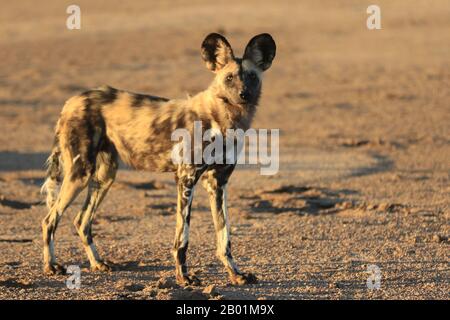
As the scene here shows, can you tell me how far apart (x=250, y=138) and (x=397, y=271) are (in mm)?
5669

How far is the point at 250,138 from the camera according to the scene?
12172mm

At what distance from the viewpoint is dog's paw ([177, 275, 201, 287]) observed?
245 inches

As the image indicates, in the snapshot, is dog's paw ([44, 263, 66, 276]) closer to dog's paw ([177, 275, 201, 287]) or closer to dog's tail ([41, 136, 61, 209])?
dog's tail ([41, 136, 61, 209])

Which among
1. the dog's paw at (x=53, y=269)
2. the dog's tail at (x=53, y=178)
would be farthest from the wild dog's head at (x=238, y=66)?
the dog's paw at (x=53, y=269)

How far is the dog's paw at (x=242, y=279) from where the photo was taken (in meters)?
6.29

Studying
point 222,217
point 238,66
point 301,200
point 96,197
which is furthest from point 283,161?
point 238,66

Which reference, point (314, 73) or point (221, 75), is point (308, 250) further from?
point (314, 73)

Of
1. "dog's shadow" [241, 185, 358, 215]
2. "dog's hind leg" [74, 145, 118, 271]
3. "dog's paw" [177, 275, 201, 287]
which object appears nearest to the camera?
"dog's paw" [177, 275, 201, 287]

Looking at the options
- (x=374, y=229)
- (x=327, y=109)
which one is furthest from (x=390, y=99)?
(x=374, y=229)

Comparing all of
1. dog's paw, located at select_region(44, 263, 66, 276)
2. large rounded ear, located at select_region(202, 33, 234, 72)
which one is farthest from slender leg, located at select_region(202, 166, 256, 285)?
dog's paw, located at select_region(44, 263, 66, 276)

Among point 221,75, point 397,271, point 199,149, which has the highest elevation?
point 221,75

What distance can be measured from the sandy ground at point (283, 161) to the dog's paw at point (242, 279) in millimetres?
103

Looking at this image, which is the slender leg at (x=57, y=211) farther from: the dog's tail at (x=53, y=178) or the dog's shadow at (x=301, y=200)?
the dog's shadow at (x=301, y=200)

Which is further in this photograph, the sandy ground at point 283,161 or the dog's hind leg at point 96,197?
the dog's hind leg at point 96,197
